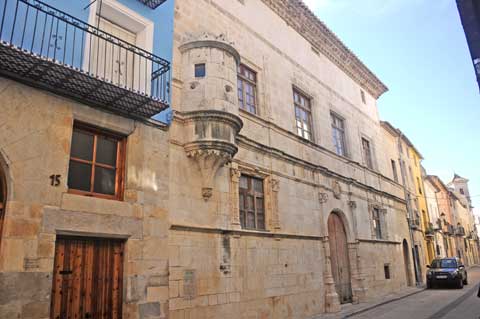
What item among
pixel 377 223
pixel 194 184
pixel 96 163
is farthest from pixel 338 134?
pixel 96 163

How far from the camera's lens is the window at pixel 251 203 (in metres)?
9.12

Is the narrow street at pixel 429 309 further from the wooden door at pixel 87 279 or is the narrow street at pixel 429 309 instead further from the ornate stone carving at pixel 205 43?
the ornate stone carving at pixel 205 43

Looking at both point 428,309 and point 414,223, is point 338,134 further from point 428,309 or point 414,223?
point 414,223

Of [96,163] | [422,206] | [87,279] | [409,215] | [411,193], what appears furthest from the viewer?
[422,206]

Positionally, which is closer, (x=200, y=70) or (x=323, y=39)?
(x=200, y=70)

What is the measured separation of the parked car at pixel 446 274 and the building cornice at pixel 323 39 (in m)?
9.25

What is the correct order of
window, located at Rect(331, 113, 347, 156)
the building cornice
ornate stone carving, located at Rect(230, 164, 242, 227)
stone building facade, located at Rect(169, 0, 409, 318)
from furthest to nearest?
window, located at Rect(331, 113, 347, 156)
the building cornice
ornate stone carving, located at Rect(230, 164, 242, 227)
stone building facade, located at Rect(169, 0, 409, 318)

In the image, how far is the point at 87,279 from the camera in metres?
5.70

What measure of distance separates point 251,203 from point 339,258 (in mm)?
4818

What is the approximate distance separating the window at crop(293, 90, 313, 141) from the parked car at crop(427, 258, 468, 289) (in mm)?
10318

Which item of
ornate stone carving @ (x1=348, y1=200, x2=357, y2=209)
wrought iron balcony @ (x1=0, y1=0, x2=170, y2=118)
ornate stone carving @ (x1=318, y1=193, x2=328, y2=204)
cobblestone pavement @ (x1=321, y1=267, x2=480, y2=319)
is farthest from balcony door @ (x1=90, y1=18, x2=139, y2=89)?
ornate stone carving @ (x1=348, y1=200, x2=357, y2=209)

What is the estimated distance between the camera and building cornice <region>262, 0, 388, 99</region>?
12872 mm

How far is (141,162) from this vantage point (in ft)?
22.3

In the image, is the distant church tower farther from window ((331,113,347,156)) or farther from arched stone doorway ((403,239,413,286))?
window ((331,113,347,156))
